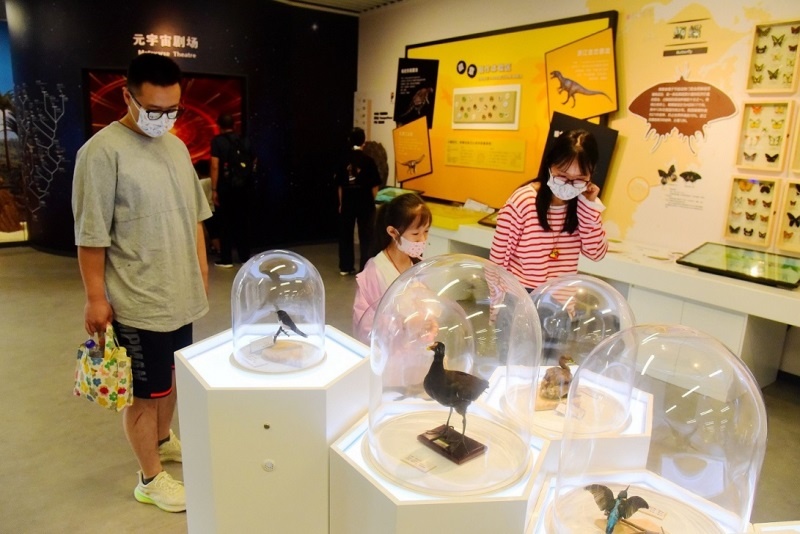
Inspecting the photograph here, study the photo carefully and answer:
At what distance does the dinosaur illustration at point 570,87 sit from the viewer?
495 centimetres

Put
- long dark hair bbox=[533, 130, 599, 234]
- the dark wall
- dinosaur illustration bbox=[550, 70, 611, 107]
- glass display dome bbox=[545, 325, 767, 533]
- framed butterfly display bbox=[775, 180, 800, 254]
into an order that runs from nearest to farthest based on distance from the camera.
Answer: glass display dome bbox=[545, 325, 767, 533] → long dark hair bbox=[533, 130, 599, 234] → framed butterfly display bbox=[775, 180, 800, 254] → dinosaur illustration bbox=[550, 70, 611, 107] → the dark wall

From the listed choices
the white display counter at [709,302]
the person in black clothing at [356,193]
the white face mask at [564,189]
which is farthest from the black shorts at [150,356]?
the person in black clothing at [356,193]

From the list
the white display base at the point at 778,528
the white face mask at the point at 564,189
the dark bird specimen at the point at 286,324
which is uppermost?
the white face mask at the point at 564,189

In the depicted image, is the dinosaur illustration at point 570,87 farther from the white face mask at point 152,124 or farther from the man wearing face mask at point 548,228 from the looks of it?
the white face mask at point 152,124

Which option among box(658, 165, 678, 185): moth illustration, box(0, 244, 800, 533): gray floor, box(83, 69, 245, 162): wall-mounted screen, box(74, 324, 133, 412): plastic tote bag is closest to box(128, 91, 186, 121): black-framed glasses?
box(74, 324, 133, 412): plastic tote bag

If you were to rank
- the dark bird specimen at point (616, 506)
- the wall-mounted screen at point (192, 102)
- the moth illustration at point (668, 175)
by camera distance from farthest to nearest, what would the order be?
the wall-mounted screen at point (192, 102), the moth illustration at point (668, 175), the dark bird specimen at point (616, 506)

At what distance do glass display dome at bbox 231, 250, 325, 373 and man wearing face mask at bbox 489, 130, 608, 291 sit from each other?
1053mm

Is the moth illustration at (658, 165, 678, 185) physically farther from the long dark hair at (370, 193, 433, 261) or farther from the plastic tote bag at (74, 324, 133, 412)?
the plastic tote bag at (74, 324, 133, 412)

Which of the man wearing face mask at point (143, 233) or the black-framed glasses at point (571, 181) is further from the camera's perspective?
the black-framed glasses at point (571, 181)

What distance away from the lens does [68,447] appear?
2.96m

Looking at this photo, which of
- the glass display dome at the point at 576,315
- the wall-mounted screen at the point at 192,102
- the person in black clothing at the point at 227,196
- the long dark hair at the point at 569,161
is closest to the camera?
the glass display dome at the point at 576,315

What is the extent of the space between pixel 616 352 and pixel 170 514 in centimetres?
→ 203

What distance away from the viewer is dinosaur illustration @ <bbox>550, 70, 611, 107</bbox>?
495 centimetres

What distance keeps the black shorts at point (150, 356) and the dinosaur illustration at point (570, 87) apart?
404 centimetres
